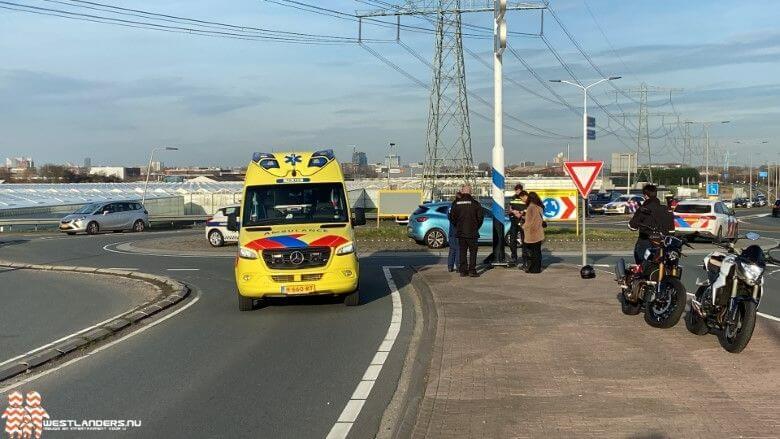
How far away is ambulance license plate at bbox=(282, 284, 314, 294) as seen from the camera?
463 inches

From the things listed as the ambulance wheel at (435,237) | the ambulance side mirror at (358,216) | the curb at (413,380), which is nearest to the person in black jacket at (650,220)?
the curb at (413,380)

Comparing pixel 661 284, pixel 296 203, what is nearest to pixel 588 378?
pixel 661 284

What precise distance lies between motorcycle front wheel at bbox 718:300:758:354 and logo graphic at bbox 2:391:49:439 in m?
6.54

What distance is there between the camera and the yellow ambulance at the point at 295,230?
11.8 metres

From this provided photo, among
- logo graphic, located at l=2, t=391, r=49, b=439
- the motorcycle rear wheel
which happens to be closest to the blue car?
the motorcycle rear wheel

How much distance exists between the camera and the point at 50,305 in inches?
538

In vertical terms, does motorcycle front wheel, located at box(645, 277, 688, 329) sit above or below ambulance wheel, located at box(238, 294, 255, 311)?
above

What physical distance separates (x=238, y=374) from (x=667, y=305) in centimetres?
517

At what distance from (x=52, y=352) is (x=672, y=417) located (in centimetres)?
696

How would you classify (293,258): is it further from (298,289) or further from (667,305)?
(667,305)

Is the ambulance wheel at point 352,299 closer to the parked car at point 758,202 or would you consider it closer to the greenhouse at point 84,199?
the greenhouse at point 84,199

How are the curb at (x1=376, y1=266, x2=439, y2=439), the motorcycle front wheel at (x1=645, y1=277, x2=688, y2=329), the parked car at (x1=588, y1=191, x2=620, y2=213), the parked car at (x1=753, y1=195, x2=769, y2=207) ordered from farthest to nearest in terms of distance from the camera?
the parked car at (x1=753, y1=195, x2=769, y2=207) < the parked car at (x1=588, y1=191, x2=620, y2=213) < the motorcycle front wheel at (x1=645, y1=277, x2=688, y2=329) < the curb at (x1=376, y1=266, x2=439, y2=439)

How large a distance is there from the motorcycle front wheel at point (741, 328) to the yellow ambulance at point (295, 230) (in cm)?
577

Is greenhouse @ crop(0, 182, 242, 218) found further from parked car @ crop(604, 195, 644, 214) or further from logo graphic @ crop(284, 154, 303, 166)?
logo graphic @ crop(284, 154, 303, 166)
